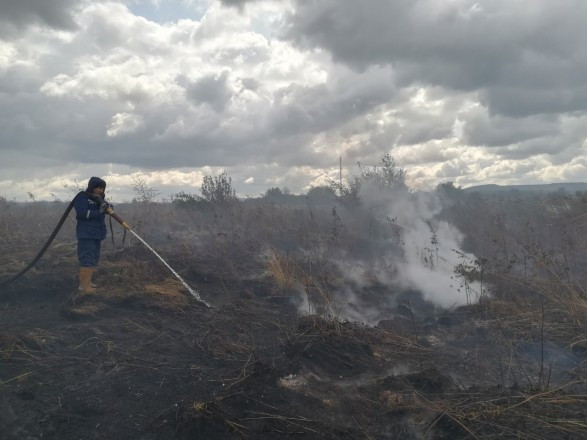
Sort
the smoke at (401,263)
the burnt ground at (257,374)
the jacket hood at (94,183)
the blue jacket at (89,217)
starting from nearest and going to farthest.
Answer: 1. the burnt ground at (257,374)
2. the blue jacket at (89,217)
3. the jacket hood at (94,183)
4. the smoke at (401,263)

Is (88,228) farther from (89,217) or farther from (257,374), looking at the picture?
(257,374)

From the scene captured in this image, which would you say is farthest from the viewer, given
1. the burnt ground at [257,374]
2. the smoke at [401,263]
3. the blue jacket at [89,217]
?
the smoke at [401,263]

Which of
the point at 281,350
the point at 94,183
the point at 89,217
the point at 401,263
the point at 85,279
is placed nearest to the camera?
the point at 281,350

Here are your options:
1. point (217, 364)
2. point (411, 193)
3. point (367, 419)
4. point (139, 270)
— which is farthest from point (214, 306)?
point (411, 193)

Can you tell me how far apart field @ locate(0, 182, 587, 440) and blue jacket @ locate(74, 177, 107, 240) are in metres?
1.02

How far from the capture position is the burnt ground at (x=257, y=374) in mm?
3367

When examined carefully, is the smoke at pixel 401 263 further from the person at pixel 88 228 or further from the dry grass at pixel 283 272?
the person at pixel 88 228

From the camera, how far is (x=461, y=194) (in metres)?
29.6

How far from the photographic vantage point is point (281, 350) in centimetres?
517

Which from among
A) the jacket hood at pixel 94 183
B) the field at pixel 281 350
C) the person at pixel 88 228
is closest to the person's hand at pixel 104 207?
the person at pixel 88 228

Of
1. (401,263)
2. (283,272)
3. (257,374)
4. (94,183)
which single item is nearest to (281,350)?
(257,374)

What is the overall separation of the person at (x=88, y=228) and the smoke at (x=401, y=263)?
4.57 m

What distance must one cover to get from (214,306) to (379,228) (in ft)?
29.5

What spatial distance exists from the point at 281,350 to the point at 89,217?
4.01 meters
